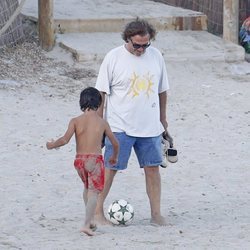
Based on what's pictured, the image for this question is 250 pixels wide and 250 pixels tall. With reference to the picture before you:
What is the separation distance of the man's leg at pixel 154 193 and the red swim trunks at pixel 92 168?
22.8 inches

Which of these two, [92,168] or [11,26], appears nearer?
[92,168]

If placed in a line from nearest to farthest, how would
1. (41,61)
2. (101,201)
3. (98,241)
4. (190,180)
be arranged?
1. (98,241)
2. (101,201)
3. (190,180)
4. (41,61)

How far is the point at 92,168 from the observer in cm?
734

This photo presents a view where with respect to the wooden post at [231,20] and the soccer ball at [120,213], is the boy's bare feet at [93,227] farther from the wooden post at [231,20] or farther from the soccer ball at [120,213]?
the wooden post at [231,20]

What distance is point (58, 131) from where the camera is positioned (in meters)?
11.0

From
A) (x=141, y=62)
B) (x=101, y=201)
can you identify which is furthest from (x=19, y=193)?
(x=141, y=62)

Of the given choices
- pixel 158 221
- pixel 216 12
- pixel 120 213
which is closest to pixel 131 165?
pixel 158 221

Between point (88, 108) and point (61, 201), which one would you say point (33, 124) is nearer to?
point (61, 201)

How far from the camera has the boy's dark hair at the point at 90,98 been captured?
737cm

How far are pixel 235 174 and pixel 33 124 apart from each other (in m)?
2.62

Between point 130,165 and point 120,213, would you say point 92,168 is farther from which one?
point 130,165

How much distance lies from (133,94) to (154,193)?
32.9 inches

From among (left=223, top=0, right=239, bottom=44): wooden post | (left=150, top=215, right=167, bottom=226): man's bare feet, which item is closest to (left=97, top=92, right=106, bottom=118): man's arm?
(left=150, top=215, right=167, bottom=226): man's bare feet

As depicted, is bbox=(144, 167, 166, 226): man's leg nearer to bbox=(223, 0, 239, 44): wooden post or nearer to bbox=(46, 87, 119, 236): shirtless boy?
bbox=(46, 87, 119, 236): shirtless boy
